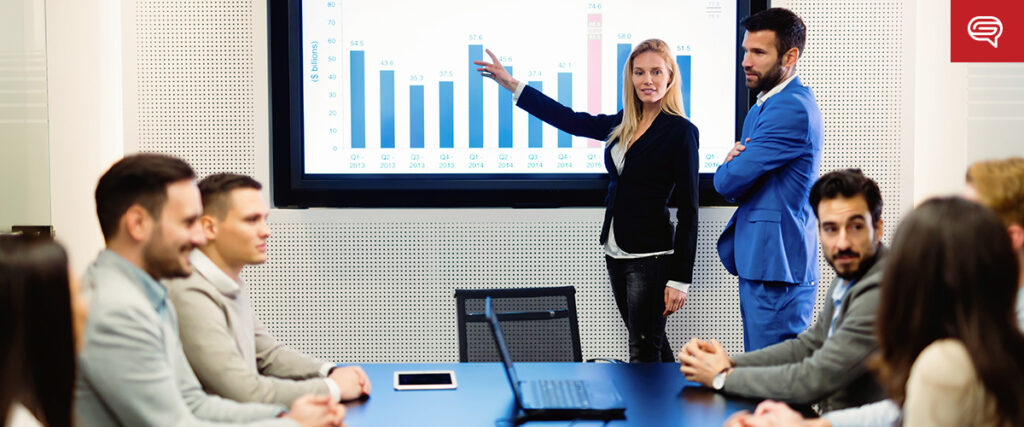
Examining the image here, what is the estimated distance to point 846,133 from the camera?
4.09m

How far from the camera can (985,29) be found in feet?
13.6

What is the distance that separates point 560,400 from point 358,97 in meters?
2.45

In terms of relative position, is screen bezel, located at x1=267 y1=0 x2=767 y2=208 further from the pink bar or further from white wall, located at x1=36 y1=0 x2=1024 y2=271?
white wall, located at x1=36 y1=0 x2=1024 y2=271

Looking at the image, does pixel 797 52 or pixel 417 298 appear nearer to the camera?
pixel 797 52

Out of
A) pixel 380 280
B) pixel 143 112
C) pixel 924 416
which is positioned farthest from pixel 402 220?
pixel 924 416

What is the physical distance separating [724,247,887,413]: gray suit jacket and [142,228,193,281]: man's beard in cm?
134

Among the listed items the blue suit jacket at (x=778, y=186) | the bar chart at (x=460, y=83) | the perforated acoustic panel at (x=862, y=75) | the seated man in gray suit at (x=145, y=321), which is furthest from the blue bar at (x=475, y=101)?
the seated man in gray suit at (x=145, y=321)

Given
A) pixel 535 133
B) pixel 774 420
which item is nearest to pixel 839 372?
pixel 774 420

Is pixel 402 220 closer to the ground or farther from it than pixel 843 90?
closer to the ground

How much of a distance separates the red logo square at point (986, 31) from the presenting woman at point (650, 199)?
166cm

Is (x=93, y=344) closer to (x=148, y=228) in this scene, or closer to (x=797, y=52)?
(x=148, y=228)

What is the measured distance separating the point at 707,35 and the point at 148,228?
9.74 ft

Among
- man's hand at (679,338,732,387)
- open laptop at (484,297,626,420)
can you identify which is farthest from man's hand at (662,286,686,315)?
open laptop at (484,297,626,420)

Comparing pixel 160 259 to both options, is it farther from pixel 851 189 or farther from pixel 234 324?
pixel 851 189
